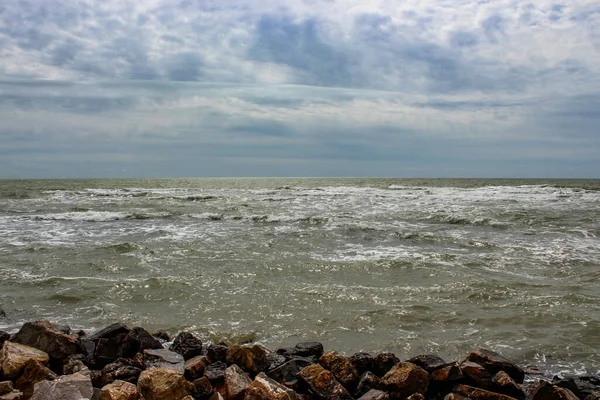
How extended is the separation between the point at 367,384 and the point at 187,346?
6.81ft

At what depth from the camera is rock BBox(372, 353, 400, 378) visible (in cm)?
444

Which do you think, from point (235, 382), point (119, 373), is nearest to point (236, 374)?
point (235, 382)

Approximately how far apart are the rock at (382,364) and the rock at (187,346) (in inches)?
77.2

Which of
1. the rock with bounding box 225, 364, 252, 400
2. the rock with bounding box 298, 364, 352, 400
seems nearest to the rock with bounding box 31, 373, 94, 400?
the rock with bounding box 225, 364, 252, 400

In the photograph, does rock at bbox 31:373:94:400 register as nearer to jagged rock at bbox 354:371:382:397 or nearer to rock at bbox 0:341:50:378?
rock at bbox 0:341:50:378

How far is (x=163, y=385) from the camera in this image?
3.87 metres

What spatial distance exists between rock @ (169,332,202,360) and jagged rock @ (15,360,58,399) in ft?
4.06

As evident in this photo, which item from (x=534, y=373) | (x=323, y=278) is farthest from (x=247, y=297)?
(x=534, y=373)

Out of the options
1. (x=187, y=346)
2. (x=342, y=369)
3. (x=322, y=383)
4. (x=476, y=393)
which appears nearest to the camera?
(x=476, y=393)

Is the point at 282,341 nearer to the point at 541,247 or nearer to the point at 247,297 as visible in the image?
the point at 247,297

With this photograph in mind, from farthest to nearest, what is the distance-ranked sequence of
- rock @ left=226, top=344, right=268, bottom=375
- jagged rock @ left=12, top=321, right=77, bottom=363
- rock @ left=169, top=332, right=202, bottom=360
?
1. rock @ left=169, top=332, right=202, bottom=360
2. jagged rock @ left=12, top=321, right=77, bottom=363
3. rock @ left=226, top=344, right=268, bottom=375

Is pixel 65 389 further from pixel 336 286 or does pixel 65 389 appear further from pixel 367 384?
pixel 336 286

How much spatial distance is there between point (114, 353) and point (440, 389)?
3376 mm

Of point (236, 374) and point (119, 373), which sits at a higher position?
point (236, 374)
